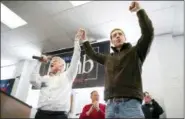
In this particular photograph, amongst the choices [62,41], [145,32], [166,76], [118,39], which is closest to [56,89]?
[118,39]

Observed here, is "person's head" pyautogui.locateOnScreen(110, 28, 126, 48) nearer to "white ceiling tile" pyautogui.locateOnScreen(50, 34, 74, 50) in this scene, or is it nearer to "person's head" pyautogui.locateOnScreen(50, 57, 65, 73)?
"person's head" pyautogui.locateOnScreen(50, 57, 65, 73)

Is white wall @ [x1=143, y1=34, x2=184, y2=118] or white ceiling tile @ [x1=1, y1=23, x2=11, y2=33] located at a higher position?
white ceiling tile @ [x1=1, y1=23, x2=11, y2=33]

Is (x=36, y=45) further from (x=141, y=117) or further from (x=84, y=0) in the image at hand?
(x=141, y=117)

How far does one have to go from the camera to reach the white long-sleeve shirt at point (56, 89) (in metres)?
1.99

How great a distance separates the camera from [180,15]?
3.83 metres

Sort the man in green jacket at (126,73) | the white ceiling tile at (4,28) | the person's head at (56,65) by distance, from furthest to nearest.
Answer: the white ceiling tile at (4,28) → the person's head at (56,65) → the man in green jacket at (126,73)

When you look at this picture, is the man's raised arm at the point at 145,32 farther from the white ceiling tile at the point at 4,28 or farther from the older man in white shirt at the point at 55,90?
the white ceiling tile at the point at 4,28

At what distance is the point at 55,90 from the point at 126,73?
0.87m

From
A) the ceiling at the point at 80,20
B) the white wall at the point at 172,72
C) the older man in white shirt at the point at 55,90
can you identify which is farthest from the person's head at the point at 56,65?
the white wall at the point at 172,72

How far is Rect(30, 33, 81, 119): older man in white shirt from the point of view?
197 cm

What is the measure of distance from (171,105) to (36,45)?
11.7ft

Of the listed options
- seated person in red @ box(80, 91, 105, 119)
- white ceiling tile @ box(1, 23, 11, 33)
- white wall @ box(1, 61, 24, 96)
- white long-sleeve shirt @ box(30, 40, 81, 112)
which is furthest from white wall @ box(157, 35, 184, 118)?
white wall @ box(1, 61, 24, 96)

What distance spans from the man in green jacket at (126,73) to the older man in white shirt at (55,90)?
58 cm

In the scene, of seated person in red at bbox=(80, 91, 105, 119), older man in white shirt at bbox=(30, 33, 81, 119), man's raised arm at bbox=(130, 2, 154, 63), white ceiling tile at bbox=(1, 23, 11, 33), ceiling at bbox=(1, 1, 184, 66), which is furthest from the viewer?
white ceiling tile at bbox=(1, 23, 11, 33)
